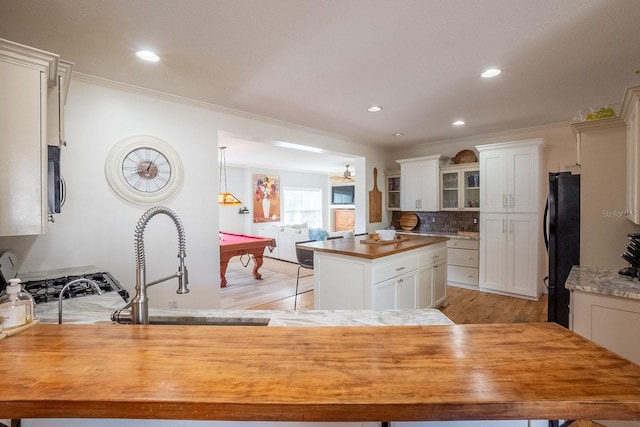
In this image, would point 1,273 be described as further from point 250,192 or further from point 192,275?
point 250,192

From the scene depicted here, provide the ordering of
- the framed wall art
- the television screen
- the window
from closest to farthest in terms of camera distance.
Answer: the framed wall art
the window
the television screen

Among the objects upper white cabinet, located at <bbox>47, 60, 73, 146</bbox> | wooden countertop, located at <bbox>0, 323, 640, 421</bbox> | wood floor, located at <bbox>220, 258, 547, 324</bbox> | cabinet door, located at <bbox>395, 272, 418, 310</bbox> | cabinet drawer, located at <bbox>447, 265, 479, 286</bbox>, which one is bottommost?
wood floor, located at <bbox>220, 258, 547, 324</bbox>

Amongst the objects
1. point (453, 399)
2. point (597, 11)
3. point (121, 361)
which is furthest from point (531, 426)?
point (597, 11)

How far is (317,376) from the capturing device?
0.64 m

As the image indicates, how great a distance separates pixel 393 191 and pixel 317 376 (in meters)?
5.28

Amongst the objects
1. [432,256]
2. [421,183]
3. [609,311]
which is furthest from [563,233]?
[421,183]

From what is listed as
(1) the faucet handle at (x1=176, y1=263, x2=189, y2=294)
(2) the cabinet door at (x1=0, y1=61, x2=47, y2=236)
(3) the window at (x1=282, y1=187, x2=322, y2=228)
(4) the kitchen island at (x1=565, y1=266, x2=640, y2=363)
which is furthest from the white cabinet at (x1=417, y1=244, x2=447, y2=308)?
(3) the window at (x1=282, y1=187, x2=322, y2=228)

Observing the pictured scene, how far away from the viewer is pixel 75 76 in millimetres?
2346

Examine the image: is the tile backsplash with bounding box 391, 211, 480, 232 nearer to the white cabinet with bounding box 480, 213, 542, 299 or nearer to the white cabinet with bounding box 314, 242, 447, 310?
the white cabinet with bounding box 480, 213, 542, 299

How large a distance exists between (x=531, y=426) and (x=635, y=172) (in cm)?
175

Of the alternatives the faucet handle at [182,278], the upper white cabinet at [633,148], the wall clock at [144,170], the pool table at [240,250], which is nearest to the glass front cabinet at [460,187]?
the upper white cabinet at [633,148]

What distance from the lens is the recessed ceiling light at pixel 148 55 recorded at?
2.05 metres

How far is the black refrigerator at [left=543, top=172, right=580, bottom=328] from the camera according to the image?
2.39 metres

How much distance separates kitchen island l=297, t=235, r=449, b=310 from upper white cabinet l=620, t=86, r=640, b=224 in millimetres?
1595
